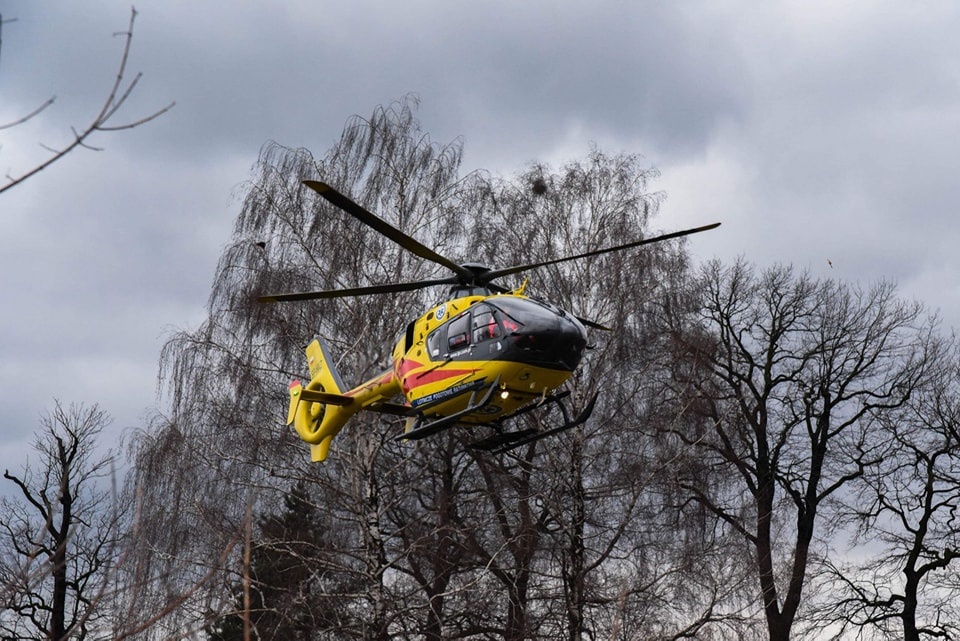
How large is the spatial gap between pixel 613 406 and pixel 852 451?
7030mm

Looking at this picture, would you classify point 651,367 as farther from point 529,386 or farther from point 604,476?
point 529,386

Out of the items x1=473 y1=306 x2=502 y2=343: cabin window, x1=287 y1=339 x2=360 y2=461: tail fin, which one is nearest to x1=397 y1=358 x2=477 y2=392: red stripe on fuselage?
x1=473 y1=306 x2=502 y2=343: cabin window

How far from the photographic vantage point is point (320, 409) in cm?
1302

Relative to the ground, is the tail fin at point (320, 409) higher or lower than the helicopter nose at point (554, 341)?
higher

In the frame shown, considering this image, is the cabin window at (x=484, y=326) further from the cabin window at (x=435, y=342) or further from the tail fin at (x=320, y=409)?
the tail fin at (x=320, y=409)

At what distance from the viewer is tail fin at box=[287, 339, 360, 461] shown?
12461 millimetres

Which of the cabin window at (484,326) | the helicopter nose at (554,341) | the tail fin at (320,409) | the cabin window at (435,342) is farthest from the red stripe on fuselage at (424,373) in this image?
the tail fin at (320,409)

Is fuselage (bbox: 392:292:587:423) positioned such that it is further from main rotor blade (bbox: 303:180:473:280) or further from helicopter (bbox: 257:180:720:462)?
main rotor blade (bbox: 303:180:473:280)

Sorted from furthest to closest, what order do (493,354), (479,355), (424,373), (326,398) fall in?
(326,398), (424,373), (479,355), (493,354)

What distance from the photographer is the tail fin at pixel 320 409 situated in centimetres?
1246

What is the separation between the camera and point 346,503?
15.4 meters

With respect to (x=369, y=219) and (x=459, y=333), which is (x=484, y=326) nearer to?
(x=459, y=333)

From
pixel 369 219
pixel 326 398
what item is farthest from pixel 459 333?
pixel 326 398

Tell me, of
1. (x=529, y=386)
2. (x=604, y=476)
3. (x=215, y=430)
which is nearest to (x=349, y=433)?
(x=215, y=430)
